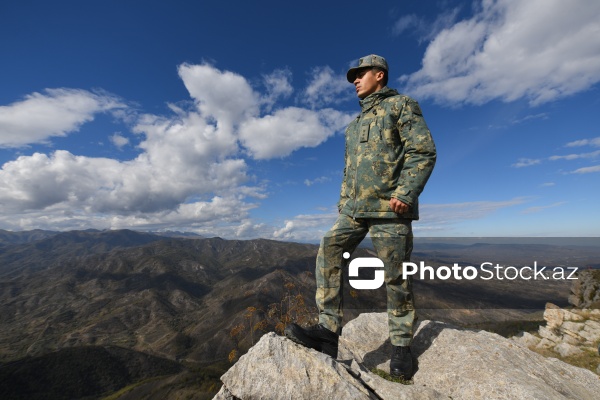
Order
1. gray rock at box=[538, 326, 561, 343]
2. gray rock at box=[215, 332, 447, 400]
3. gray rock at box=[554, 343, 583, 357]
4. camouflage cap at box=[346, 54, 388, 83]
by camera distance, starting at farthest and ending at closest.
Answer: gray rock at box=[538, 326, 561, 343] < gray rock at box=[554, 343, 583, 357] < camouflage cap at box=[346, 54, 388, 83] < gray rock at box=[215, 332, 447, 400]

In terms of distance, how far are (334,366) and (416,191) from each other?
8.92 ft

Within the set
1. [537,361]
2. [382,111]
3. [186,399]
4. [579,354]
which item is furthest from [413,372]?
[186,399]

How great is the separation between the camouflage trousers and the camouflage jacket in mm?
208

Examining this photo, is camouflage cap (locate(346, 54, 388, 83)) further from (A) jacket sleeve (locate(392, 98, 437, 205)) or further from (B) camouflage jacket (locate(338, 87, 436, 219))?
(A) jacket sleeve (locate(392, 98, 437, 205))

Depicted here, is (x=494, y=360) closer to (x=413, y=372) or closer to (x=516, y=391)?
(x=516, y=391)

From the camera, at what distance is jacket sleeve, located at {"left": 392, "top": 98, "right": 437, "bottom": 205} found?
4.40 meters

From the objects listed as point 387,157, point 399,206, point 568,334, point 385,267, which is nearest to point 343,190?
point 387,157

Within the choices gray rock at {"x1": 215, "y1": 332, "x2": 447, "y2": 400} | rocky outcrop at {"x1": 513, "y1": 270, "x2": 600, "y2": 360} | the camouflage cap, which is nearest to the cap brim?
the camouflage cap

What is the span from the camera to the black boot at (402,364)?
4746mm

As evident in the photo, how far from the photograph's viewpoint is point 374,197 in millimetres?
4723

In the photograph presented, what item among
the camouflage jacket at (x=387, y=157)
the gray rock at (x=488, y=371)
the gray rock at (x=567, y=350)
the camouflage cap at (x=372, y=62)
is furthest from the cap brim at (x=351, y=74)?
the gray rock at (x=567, y=350)

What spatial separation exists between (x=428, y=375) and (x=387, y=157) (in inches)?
140

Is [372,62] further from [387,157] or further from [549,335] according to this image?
[549,335]

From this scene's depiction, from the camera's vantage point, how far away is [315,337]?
15.0 feet
